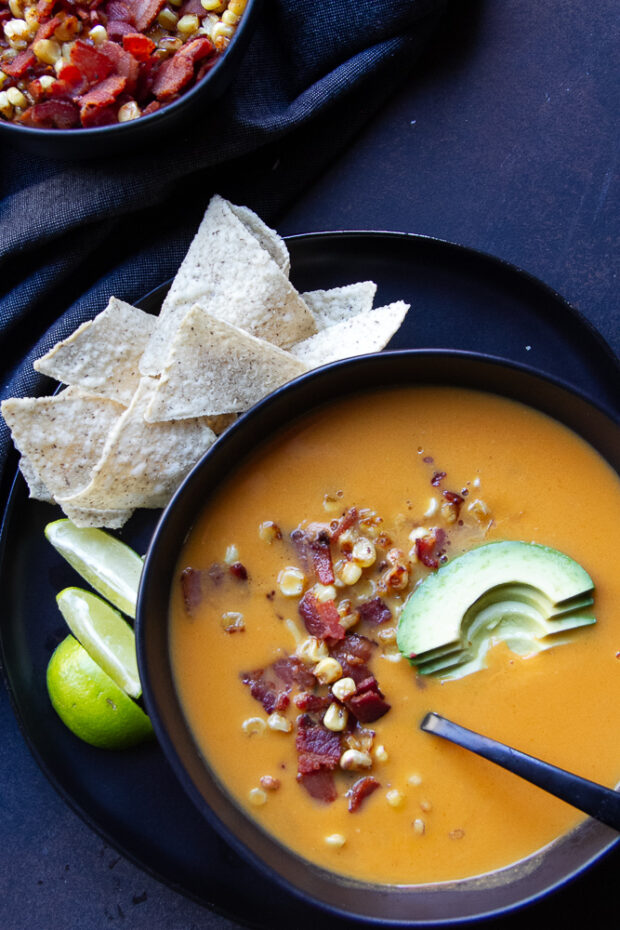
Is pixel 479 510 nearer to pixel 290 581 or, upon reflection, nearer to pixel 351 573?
pixel 351 573

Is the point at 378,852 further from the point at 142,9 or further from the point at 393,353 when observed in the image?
the point at 142,9

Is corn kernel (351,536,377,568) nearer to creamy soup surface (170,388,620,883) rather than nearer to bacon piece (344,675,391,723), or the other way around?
creamy soup surface (170,388,620,883)

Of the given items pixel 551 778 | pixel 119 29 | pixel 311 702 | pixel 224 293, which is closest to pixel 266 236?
pixel 224 293

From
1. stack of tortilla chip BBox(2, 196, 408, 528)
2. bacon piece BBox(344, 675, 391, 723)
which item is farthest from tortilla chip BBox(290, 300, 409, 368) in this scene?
bacon piece BBox(344, 675, 391, 723)

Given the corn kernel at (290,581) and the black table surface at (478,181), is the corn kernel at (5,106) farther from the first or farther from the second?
the corn kernel at (290,581)

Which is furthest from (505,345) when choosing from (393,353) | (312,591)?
(312,591)

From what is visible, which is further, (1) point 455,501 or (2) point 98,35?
(2) point 98,35

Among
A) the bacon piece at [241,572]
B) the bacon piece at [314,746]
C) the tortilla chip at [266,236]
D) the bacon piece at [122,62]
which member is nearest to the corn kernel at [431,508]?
the bacon piece at [241,572]
